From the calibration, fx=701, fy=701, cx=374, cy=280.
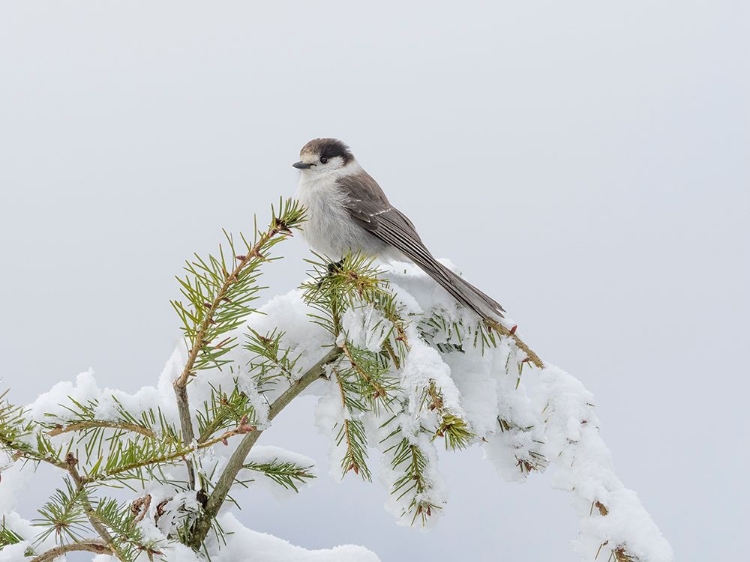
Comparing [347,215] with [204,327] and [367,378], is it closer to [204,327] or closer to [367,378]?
[367,378]

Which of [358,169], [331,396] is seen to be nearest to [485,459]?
[331,396]

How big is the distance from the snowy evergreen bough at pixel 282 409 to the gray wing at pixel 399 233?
0.06 metres

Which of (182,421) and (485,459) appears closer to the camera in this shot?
(182,421)

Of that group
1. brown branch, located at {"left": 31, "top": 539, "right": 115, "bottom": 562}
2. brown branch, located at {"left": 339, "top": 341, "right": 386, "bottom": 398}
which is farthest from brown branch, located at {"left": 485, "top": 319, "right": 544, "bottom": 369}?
brown branch, located at {"left": 31, "top": 539, "right": 115, "bottom": 562}

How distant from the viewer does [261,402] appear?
2078 mm

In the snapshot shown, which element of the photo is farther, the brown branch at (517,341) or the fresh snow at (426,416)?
the brown branch at (517,341)

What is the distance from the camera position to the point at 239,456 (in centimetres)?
204

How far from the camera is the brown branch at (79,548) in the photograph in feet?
5.65

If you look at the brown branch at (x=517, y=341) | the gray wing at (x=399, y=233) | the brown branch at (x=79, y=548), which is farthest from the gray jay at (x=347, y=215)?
the brown branch at (x=79, y=548)

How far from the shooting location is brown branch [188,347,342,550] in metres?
1.96

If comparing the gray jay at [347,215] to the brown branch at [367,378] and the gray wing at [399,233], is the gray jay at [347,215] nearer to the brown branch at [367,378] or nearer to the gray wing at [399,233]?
the gray wing at [399,233]

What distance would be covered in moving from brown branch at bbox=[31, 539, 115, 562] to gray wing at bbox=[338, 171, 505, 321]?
1.30 metres

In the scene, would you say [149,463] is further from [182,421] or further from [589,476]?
[589,476]

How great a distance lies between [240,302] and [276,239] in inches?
7.6
